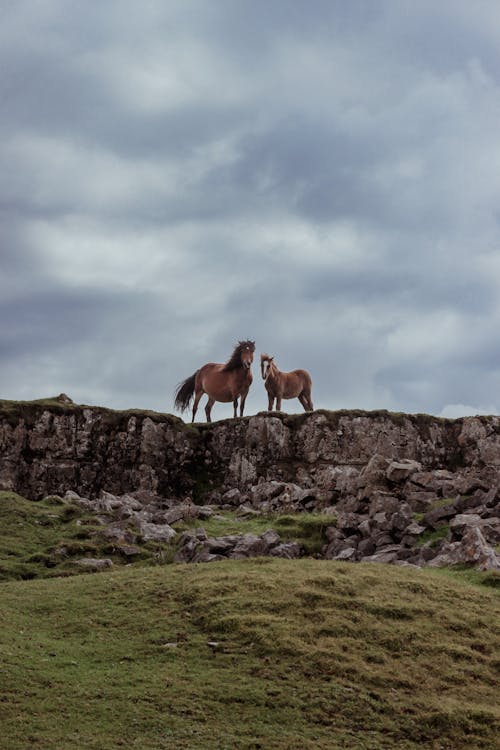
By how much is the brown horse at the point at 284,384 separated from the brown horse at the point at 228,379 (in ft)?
2.78

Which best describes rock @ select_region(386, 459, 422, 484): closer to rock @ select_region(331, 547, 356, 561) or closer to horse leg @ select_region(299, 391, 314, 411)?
rock @ select_region(331, 547, 356, 561)

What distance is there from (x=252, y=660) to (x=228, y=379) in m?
25.1

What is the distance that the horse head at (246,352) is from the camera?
3697cm

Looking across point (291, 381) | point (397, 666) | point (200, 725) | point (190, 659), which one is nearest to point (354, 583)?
point (397, 666)

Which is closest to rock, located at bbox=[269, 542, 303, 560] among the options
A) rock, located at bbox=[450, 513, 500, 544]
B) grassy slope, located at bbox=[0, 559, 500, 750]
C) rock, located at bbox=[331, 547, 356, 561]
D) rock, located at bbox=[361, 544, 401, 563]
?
rock, located at bbox=[331, 547, 356, 561]

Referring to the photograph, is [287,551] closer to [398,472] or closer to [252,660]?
[398,472]

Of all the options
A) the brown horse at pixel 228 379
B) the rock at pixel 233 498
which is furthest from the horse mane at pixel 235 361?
the rock at pixel 233 498

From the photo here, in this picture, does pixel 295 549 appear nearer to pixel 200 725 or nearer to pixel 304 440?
pixel 200 725

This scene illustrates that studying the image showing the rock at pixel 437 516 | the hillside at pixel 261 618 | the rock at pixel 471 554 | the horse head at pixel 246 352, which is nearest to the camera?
the hillside at pixel 261 618

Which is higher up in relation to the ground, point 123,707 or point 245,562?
point 245,562

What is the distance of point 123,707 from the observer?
11492mm

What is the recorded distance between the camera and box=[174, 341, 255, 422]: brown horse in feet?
123

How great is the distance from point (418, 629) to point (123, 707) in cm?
504

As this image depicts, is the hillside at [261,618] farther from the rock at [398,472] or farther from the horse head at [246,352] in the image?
the horse head at [246,352]
